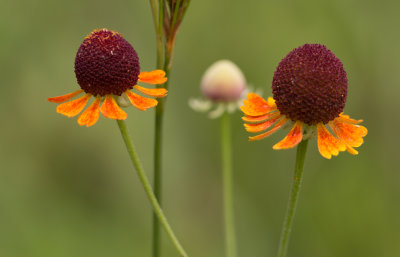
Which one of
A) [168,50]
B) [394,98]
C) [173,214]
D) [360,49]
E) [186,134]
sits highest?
[168,50]

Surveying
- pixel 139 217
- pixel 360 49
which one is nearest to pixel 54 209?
pixel 139 217

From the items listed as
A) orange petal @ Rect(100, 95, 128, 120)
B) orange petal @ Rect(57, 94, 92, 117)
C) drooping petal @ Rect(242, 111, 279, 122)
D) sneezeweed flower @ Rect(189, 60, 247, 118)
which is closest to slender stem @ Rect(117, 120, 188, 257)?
orange petal @ Rect(100, 95, 128, 120)

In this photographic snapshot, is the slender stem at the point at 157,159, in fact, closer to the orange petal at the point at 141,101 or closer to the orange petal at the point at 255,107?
the orange petal at the point at 141,101

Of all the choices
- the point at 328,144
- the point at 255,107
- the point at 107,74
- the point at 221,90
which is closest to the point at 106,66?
Result: the point at 107,74

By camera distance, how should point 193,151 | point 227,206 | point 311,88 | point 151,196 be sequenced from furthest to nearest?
point 193,151, point 227,206, point 311,88, point 151,196

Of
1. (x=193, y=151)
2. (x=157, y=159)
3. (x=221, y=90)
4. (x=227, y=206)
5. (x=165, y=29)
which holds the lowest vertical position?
(x=193, y=151)

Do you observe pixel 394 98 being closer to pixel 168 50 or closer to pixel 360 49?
pixel 360 49

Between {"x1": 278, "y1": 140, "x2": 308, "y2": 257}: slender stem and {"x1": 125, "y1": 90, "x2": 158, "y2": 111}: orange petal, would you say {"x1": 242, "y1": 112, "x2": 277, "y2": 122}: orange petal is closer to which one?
{"x1": 278, "y1": 140, "x2": 308, "y2": 257}: slender stem

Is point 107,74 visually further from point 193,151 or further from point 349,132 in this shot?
point 193,151
